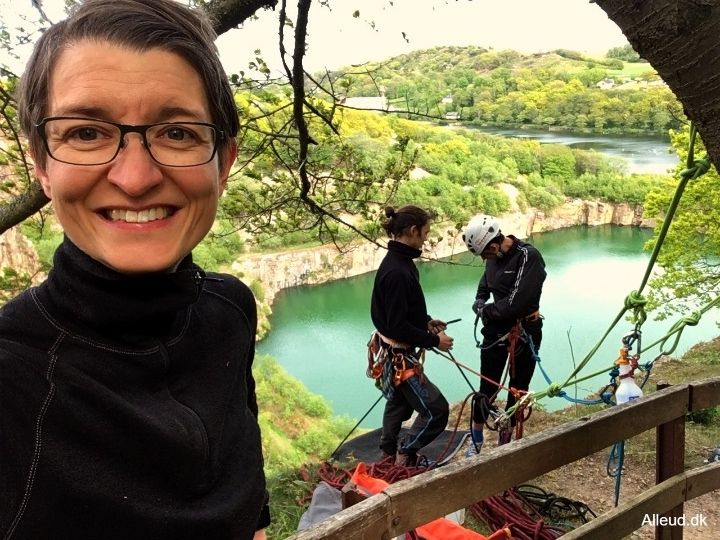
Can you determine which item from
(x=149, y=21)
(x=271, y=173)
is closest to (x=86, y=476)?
(x=149, y=21)

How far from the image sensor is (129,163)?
71cm

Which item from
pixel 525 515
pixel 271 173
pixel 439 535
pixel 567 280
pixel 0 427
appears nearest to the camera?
pixel 0 427

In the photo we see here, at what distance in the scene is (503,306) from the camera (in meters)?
3.74

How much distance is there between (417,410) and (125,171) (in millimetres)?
3142

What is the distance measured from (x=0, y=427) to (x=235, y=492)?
357mm

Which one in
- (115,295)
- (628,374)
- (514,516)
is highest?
(115,295)

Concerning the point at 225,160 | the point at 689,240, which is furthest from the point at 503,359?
the point at 689,240

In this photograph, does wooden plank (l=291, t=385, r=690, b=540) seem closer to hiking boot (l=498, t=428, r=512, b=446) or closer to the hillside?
hiking boot (l=498, t=428, r=512, b=446)

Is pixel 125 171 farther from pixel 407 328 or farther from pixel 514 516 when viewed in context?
pixel 514 516

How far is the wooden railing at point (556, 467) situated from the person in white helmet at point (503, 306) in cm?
163

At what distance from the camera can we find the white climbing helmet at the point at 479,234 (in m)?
3.71

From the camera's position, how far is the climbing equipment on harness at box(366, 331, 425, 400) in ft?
11.4

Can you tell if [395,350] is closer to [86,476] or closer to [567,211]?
[86,476]

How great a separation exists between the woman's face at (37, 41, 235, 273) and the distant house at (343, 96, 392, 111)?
2405 millimetres
